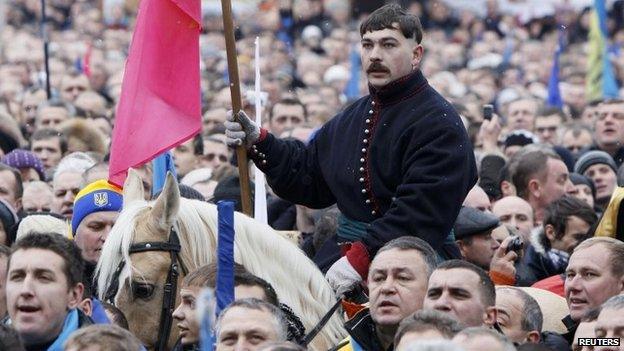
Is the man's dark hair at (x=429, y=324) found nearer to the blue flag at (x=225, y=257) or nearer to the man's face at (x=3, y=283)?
the blue flag at (x=225, y=257)

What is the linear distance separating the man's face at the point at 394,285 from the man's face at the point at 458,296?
109mm

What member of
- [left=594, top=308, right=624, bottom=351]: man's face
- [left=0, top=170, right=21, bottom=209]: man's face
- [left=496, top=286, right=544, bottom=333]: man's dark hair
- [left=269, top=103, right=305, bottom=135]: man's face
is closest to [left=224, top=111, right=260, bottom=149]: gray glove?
[left=496, top=286, right=544, bottom=333]: man's dark hair

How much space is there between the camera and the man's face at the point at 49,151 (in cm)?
1562

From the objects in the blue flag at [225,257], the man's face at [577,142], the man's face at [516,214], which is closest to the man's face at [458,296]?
the blue flag at [225,257]

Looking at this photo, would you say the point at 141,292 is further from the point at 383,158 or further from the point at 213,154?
the point at 213,154

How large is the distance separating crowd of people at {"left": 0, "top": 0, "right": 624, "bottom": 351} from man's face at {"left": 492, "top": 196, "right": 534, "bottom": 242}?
0.02 metres

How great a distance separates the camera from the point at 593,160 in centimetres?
1450

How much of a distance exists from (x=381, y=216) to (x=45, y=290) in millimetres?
1908

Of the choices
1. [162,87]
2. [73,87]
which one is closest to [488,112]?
[162,87]

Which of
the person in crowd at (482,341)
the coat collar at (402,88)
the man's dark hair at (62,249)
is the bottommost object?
the person in crowd at (482,341)

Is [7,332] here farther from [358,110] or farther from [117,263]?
[358,110]

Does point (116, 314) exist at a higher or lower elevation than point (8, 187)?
lower

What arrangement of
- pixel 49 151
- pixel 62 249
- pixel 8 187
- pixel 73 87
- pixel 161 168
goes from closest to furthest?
pixel 62 249 → pixel 161 168 → pixel 8 187 → pixel 49 151 → pixel 73 87

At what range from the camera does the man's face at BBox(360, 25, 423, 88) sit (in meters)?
9.19
